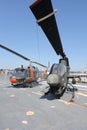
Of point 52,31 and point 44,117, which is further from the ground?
point 52,31

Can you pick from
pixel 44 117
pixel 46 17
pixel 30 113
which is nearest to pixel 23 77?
pixel 30 113

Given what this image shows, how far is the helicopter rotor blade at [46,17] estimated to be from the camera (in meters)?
6.03

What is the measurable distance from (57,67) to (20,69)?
8585mm

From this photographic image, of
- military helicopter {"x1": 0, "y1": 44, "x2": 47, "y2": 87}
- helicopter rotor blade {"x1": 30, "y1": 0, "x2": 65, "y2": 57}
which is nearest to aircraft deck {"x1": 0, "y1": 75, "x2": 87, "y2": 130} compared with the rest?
helicopter rotor blade {"x1": 30, "y1": 0, "x2": 65, "y2": 57}

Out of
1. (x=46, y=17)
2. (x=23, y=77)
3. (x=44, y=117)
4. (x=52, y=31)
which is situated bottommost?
(x=44, y=117)

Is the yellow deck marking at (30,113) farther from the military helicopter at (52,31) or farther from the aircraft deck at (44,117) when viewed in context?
the military helicopter at (52,31)

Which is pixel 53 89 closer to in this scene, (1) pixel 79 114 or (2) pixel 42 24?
(1) pixel 79 114

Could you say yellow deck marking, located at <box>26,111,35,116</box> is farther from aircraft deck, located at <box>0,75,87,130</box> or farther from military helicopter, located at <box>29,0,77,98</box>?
military helicopter, located at <box>29,0,77,98</box>

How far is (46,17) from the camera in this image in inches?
265

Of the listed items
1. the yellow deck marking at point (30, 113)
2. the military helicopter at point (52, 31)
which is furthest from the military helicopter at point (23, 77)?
the yellow deck marking at point (30, 113)

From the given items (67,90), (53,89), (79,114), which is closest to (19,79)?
(67,90)

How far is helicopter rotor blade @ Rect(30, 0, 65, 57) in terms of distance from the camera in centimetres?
603

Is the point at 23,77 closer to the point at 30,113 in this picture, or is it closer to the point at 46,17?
the point at 30,113

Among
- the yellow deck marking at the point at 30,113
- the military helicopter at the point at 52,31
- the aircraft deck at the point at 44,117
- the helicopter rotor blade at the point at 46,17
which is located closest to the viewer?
the helicopter rotor blade at the point at 46,17
